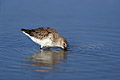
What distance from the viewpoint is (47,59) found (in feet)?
32.0

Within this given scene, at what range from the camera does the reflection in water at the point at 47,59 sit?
8695mm

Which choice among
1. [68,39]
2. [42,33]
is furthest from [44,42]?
[68,39]

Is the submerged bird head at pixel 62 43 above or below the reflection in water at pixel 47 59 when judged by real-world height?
above

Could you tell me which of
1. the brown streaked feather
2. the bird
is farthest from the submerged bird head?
the brown streaked feather

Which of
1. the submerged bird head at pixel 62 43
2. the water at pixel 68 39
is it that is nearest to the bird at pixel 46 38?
the submerged bird head at pixel 62 43

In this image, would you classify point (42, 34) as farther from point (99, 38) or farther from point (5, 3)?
point (5, 3)

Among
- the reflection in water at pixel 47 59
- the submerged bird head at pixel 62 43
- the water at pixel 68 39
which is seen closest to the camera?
the water at pixel 68 39

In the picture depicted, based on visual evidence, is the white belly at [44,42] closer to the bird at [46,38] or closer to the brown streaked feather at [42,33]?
Result: the bird at [46,38]

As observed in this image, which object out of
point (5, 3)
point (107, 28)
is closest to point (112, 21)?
point (107, 28)

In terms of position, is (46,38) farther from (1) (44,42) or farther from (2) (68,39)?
(2) (68,39)

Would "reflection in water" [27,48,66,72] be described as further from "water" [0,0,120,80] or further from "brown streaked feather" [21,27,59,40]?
"brown streaked feather" [21,27,59,40]

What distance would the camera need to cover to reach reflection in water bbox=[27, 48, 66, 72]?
342 inches

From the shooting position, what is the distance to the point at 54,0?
17.7 metres

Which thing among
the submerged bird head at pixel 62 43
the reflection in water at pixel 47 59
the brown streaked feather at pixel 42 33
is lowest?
the reflection in water at pixel 47 59
